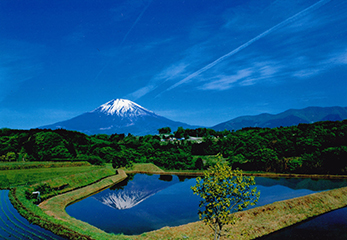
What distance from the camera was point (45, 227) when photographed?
2498 cm

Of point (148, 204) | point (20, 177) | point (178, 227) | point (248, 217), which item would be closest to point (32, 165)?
point (20, 177)

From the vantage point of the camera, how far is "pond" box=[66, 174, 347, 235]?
32.4 metres

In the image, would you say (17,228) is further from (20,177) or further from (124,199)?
(20,177)

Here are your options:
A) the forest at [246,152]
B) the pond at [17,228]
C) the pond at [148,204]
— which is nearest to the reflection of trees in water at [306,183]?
the pond at [148,204]

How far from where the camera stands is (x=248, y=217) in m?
32.2

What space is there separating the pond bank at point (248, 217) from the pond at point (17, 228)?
2318 mm

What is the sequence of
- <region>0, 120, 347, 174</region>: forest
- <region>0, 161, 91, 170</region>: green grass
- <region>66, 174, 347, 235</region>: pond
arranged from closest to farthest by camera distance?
<region>66, 174, 347, 235</region>: pond < <region>0, 161, 91, 170</region>: green grass < <region>0, 120, 347, 174</region>: forest

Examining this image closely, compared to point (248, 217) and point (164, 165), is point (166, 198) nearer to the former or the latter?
point (248, 217)

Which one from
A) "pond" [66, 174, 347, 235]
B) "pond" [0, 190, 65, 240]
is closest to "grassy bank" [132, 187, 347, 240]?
"pond" [66, 174, 347, 235]

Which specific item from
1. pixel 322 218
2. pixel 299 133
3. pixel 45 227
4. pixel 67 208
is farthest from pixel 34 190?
pixel 299 133

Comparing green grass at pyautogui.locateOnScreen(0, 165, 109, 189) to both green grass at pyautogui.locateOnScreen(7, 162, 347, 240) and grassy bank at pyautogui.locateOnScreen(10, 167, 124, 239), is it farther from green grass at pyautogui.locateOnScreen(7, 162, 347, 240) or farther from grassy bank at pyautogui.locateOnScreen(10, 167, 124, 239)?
green grass at pyautogui.locateOnScreen(7, 162, 347, 240)

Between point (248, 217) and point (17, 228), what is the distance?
26279 mm

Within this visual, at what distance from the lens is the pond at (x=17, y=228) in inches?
880

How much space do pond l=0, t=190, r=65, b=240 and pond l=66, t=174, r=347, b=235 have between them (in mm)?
7566
